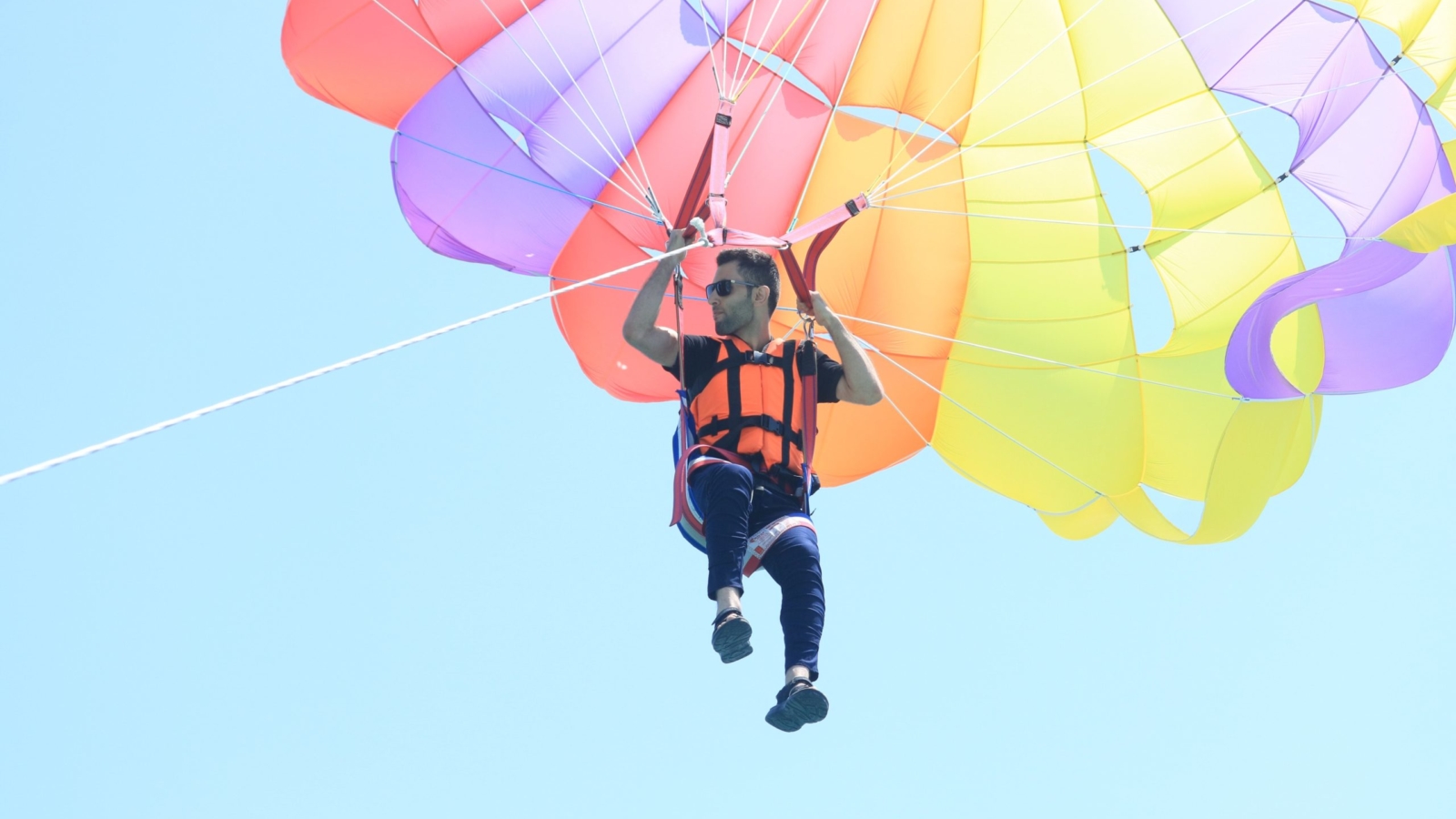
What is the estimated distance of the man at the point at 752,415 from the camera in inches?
203

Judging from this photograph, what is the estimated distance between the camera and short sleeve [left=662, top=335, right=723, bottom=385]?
5543mm

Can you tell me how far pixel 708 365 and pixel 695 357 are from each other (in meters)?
0.05

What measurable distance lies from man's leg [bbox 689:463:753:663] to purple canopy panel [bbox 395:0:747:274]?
5.67ft

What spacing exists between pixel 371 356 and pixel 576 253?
2965 millimetres

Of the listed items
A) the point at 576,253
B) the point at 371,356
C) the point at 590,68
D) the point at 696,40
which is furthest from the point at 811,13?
the point at 371,356

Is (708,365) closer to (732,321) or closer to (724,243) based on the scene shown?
(732,321)

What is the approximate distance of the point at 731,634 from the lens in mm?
4871

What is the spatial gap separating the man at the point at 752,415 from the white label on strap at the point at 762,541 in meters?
0.01

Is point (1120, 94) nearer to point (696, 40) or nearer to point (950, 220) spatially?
point (950, 220)

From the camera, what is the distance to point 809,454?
548cm

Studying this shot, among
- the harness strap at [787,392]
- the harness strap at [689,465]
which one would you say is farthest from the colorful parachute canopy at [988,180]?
the harness strap at [689,465]

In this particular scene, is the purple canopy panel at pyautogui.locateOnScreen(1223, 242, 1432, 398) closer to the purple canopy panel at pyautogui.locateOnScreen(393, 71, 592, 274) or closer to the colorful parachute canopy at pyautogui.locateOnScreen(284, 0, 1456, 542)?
the colorful parachute canopy at pyautogui.locateOnScreen(284, 0, 1456, 542)

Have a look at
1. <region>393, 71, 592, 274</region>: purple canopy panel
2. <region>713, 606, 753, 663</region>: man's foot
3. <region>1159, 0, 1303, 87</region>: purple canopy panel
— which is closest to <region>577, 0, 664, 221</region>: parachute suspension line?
<region>393, 71, 592, 274</region>: purple canopy panel

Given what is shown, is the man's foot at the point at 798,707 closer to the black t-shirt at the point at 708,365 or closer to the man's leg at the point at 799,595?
the man's leg at the point at 799,595
